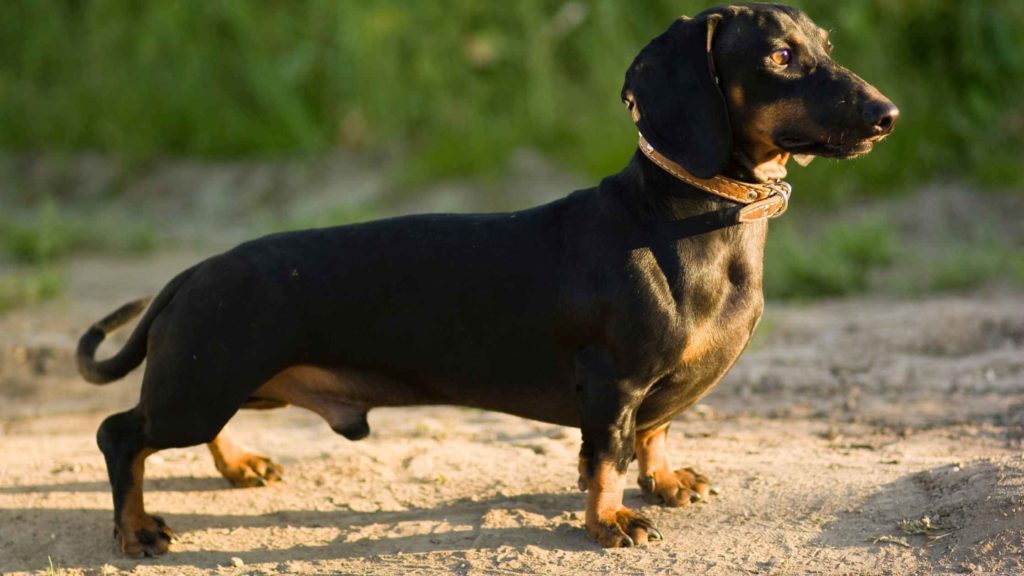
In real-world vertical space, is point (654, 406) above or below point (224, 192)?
below

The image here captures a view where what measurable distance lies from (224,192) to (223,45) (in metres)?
1.46

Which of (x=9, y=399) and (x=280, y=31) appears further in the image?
(x=280, y=31)

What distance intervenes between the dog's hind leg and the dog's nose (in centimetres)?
270

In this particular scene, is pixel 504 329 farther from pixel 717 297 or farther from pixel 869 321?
pixel 869 321

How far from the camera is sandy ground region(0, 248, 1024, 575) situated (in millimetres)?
4613

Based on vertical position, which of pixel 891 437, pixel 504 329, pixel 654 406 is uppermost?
pixel 504 329

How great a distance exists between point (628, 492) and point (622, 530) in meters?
0.59

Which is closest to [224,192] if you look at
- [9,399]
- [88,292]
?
[88,292]

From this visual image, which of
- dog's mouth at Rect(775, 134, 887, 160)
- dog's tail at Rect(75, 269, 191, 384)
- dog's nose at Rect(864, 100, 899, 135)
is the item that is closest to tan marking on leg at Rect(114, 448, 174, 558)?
dog's tail at Rect(75, 269, 191, 384)

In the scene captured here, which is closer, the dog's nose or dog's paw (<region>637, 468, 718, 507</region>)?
the dog's nose

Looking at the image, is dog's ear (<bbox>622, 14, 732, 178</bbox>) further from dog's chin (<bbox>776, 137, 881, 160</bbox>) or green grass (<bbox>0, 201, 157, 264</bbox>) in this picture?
green grass (<bbox>0, 201, 157, 264</bbox>)

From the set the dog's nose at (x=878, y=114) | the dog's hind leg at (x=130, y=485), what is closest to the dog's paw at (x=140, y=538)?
the dog's hind leg at (x=130, y=485)

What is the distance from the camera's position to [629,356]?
14.9ft

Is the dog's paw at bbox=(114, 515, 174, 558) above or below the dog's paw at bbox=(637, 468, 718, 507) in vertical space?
above
